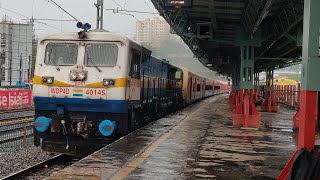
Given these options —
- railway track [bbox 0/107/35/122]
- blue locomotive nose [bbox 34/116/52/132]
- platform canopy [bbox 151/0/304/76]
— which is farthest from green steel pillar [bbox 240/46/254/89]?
railway track [bbox 0/107/35/122]

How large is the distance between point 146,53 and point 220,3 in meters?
2.77

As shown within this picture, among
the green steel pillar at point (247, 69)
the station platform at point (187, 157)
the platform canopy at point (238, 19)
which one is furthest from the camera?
the green steel pillar at point (247, 69)

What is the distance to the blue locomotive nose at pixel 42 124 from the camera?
10773 millimetres

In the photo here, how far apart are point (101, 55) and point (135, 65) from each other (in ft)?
3.89

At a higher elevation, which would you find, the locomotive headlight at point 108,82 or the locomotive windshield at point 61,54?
the locomotive windshield at point 61,54

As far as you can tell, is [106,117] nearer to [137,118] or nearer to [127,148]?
[127,148]

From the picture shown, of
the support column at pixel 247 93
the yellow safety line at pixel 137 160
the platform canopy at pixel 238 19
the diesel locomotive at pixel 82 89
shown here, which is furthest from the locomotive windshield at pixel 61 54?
the support column at pixel 247 93

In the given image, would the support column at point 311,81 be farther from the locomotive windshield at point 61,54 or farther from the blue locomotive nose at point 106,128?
the locomotive windshield at point 61,54

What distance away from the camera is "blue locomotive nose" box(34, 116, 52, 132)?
10773 millimetres

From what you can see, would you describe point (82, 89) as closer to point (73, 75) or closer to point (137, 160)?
point (73, 75)

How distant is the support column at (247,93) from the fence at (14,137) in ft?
26.2

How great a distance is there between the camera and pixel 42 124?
10.8 meters

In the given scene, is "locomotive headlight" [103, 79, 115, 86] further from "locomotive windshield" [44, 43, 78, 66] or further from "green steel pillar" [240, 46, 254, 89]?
"green steel pillar" [240, 46, 254, 89]

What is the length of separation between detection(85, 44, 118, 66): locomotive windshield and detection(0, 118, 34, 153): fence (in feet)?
14.8
